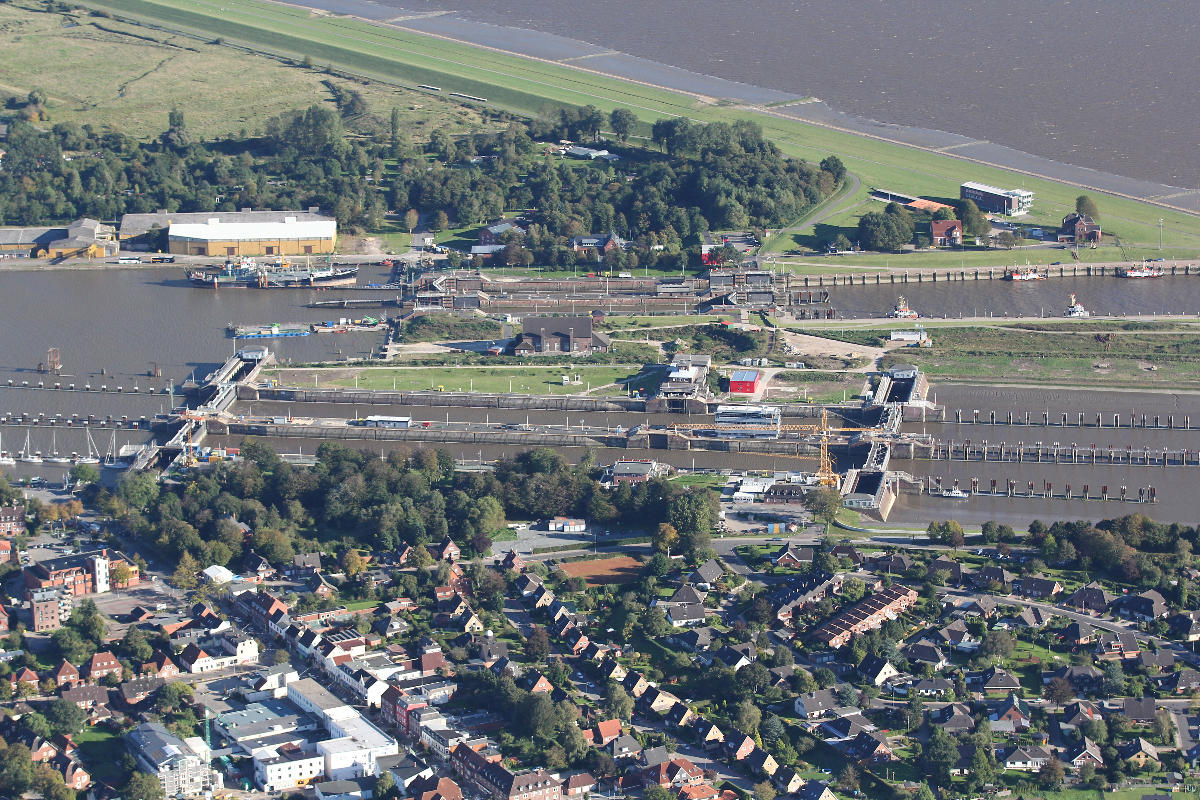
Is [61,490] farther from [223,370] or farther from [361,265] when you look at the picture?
[361,265]

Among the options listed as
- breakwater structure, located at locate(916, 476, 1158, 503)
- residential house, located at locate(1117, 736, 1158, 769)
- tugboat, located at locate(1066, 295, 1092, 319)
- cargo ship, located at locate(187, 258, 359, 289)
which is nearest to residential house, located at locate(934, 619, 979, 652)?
residential house, located at locate(1117, 736, 1158, 769)

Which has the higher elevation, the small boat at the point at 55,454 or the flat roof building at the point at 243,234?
the flat roof building at the point at 243,234

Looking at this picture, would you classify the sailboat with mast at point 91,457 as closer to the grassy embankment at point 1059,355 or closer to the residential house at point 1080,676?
the grassy embankment at point 1059,355

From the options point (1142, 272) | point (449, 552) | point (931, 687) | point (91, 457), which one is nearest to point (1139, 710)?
point (931, 687)

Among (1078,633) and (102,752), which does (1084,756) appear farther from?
(102,752)

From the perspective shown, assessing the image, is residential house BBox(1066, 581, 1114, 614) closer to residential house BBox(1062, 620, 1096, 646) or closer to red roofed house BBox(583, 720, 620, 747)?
residential house BBox(1062, 620, 1096, 646)

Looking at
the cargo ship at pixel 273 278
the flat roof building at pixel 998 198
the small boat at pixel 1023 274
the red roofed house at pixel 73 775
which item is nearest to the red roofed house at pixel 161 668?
the red roofed house at pixel 73 775
